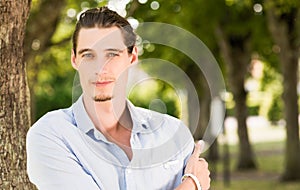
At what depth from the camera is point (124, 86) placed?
110 inches

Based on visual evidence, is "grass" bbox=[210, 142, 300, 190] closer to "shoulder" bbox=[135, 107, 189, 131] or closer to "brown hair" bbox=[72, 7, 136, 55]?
"shoulder" bbox=[135, 107, 189, 131]

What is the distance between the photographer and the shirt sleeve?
269 cm

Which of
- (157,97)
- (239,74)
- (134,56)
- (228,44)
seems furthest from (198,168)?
(157,97)

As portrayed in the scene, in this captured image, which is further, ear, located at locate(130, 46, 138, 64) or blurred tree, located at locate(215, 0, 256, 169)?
blurred tree, located at locate(215, 0, 256, 169)

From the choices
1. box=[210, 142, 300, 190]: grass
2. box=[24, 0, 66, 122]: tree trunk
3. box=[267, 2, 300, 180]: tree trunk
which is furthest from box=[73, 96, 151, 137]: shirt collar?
box=[267, 2, 300, 180]: tree trunk

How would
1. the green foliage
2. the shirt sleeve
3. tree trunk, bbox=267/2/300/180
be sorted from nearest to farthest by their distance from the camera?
the shirt sleeve < the green foliage < tree trunk, bbox=267/2/300/180

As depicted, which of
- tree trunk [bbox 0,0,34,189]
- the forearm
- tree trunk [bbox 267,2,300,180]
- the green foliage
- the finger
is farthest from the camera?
tree trunk [bbox 267,2,300,180]

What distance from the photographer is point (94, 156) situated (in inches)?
109

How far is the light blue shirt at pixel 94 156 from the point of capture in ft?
8.85

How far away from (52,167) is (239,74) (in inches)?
695

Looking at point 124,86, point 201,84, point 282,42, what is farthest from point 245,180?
point 124,86

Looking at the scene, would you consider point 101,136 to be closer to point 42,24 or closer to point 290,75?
point 42,24

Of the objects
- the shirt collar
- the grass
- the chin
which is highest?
the chin

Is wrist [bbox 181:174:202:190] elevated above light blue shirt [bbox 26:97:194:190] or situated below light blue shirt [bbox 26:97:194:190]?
below
